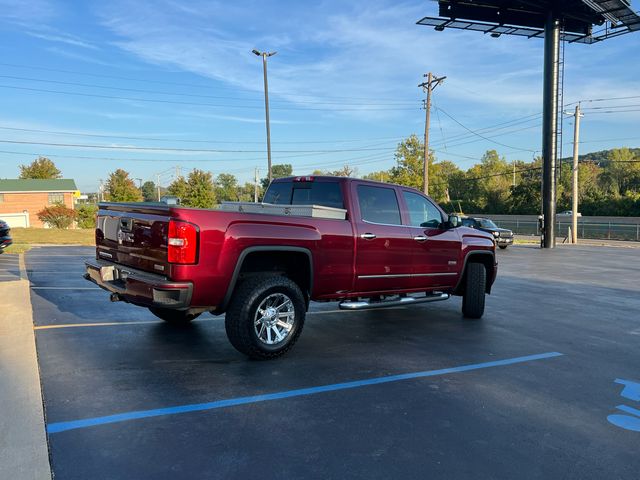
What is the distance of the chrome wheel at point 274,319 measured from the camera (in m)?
5.29

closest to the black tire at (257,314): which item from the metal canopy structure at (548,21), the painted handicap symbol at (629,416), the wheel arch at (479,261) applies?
the painted handicap symbol at (629,416)

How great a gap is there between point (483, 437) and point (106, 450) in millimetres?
2553

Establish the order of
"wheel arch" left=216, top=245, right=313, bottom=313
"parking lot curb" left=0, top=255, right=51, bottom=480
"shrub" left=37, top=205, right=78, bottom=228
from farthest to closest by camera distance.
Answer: "shrub" left=37, top=205, right=78, bottom=228 → "wheel arch" left=216, top=245, right=313, bottom=313 → "parking lot curb" left=0, top=255, right=51, bottom=480

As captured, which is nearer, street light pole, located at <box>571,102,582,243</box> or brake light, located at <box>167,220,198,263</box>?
brake light, located at <box>167,220,198,263</box>

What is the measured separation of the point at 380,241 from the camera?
6.31 metres

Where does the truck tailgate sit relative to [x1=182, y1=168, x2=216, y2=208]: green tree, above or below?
below

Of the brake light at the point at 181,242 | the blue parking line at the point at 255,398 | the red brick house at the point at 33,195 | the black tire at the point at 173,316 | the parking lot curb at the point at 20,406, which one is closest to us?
the parking lot curb at the point at 20,406

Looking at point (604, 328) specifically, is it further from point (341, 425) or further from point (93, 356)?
point (93, 356)

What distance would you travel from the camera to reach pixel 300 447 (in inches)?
134

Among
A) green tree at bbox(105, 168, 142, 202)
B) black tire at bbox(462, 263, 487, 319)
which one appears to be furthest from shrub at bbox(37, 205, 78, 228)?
black tire at bbox(462, 263, 487, 319)

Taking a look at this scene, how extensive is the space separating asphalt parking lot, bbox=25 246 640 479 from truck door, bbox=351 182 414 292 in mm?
758

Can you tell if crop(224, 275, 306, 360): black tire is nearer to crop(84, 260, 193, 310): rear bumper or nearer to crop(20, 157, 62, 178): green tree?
crop(84, 260, 193, 310): rear bumper

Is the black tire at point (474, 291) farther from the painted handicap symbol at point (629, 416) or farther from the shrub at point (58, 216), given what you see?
the shrub at point (58, 216)

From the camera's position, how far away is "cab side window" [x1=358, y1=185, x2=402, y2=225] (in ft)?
21.0
